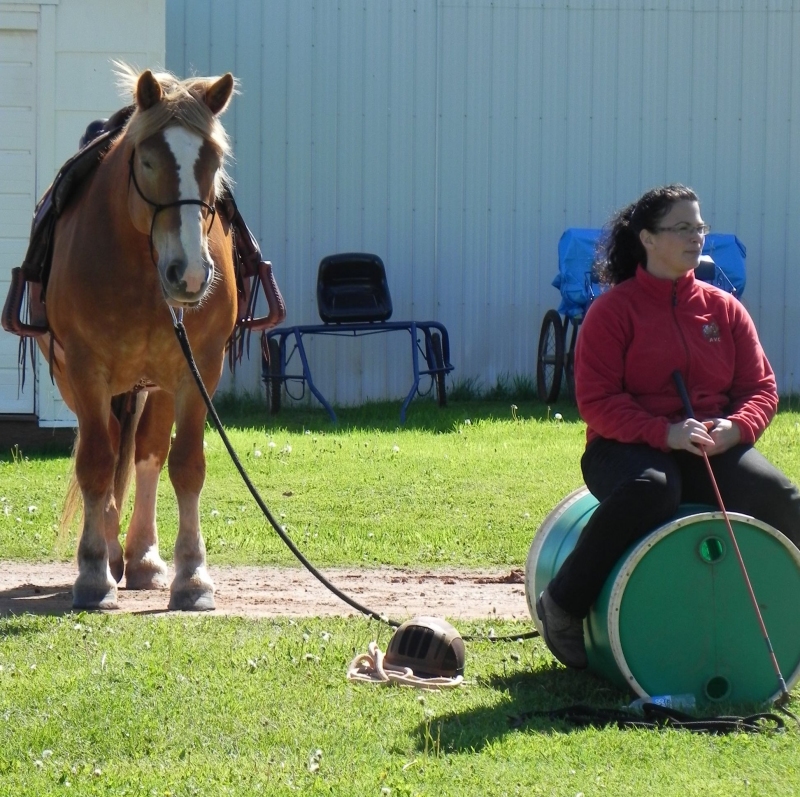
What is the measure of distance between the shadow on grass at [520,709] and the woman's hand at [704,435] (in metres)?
0.85

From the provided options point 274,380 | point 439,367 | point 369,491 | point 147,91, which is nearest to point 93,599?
point 147,91

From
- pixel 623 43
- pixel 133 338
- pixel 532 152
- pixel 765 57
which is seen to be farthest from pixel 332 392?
pixel 133 338

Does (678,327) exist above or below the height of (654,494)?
above

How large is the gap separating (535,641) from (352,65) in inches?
389

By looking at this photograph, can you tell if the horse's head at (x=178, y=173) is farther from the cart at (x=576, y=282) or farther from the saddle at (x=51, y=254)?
the cart at (x=576, y=282)

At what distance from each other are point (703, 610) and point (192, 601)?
98.3 inches

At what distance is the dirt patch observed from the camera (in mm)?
6160

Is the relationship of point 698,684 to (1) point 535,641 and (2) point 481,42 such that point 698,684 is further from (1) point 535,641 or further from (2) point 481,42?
(2) point 481,42

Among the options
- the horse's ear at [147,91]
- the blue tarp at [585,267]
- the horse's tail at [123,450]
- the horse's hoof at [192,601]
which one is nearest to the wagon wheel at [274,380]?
the blue tarp at [585,267]

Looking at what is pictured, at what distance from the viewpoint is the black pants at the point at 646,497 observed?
454 centimetres

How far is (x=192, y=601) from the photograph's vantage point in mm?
6141

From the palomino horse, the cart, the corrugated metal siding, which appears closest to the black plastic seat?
the corrugated metal siding

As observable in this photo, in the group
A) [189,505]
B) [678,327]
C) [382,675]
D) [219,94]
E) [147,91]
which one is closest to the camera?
[382,675]

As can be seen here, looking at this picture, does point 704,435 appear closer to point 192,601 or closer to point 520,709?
point 520,709
